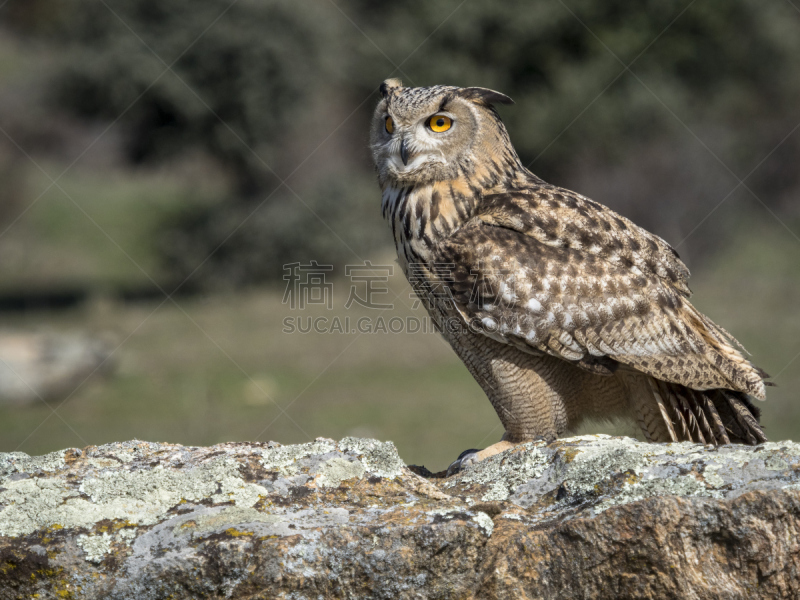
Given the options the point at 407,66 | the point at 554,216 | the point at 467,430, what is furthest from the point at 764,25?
the point at 554,216

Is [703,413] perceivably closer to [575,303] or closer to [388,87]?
[575,303]

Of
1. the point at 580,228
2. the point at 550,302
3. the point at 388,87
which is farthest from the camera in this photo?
the point at 388,87

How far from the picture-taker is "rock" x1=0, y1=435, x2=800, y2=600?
6.90ft

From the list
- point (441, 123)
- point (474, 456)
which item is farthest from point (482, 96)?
point (474, 456)

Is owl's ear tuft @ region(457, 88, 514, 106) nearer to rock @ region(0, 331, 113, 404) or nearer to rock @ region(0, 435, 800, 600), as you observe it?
rock @ region(0, 435, 800, 600)

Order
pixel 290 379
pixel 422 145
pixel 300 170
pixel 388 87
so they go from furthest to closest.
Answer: pixel 300 170 < pixel 290 379 < pixel 388 87 < pixel 422 145

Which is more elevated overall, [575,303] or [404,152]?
[404,152]

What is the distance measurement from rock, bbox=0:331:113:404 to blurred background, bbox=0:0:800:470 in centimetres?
4

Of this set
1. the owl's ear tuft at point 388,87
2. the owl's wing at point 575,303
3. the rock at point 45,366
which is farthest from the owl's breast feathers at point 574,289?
the rock at point 45,366

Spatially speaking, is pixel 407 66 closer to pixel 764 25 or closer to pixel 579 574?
pixel 764 25

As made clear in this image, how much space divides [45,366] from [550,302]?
1032 centimetres

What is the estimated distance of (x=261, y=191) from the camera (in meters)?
20.6

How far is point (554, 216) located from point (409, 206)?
0.75 meters

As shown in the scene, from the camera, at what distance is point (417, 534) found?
86.0 inches
